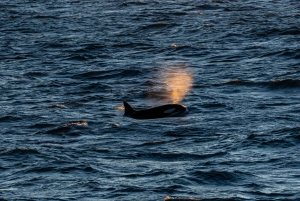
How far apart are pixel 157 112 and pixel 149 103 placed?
9.70 feet

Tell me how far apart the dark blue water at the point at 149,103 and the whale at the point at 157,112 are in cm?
34

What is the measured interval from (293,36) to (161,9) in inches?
539

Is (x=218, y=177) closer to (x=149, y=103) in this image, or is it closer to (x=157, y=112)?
(x=157, y=112)

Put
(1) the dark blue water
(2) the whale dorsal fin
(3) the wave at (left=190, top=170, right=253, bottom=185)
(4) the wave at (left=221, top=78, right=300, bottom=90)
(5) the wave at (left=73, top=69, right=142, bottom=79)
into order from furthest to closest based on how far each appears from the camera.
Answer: (5) the wave at (left=73, top=69, right=142, bottom=79), (4) the wave at (left=221, top=78, right=300, bottom=90), (2) the whale dorsal fin, (1) the dark blue water, (3) the wave at (left=190, top=170, right=253, bottom=185)

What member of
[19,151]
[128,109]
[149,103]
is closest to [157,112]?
[128,109]

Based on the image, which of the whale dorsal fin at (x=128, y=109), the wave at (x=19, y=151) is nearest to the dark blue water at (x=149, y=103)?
the wave at (x=19, y=151)

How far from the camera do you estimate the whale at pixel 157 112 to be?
92.6 ft

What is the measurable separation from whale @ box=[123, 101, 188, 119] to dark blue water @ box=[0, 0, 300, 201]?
0.34 meters

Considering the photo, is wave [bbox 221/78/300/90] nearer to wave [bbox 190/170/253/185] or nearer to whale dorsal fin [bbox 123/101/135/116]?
whale dorsal fin [bbox 123/101/135/116]

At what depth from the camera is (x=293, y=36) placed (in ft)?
140

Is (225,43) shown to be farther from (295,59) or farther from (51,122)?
(51,122)

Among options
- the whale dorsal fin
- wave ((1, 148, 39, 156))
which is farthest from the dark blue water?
the whale dorsal fin

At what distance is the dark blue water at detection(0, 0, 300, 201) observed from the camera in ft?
70.1

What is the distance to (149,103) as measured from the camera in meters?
31.2
